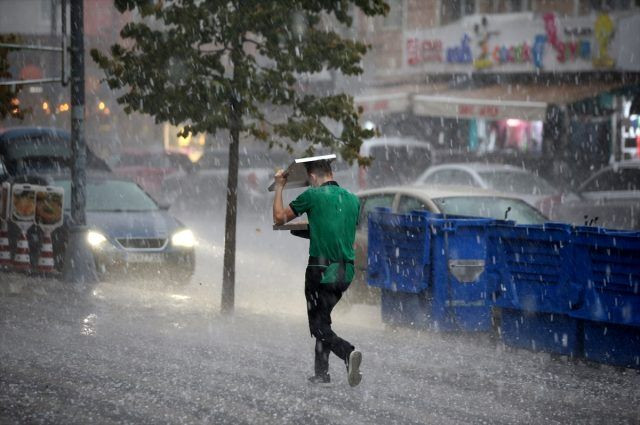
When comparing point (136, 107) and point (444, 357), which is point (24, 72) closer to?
point (136, 107)

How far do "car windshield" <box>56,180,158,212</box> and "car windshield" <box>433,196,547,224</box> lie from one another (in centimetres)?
518

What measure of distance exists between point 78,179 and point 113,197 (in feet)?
4.09

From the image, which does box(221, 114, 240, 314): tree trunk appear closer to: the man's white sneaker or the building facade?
the man's white sneaker

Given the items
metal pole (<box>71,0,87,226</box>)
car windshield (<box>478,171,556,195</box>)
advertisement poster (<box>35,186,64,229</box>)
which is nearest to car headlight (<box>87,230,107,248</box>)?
metal pole (<box>71,0,87,226</box>)

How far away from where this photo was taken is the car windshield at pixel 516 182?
20469 mm

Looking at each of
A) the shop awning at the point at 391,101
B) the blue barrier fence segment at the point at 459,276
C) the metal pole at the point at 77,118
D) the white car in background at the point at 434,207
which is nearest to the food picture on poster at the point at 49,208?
the metal pole at the point at 77,118

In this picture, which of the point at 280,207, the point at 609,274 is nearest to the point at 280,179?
the point at 280,207

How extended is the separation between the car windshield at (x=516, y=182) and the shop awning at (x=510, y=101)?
16.6ft

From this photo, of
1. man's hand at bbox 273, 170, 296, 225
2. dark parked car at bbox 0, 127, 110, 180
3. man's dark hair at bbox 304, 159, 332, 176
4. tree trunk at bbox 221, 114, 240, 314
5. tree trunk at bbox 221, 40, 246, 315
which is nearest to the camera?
man's hand at bbox 273, 170, 296, 225

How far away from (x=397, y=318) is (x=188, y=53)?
3511 mm

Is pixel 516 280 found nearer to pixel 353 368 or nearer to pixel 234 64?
pixel 353 368

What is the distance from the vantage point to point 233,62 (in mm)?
12148

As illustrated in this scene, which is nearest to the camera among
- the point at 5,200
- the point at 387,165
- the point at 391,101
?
the point at 5,200

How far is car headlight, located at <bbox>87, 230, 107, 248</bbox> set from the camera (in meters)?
14.5
